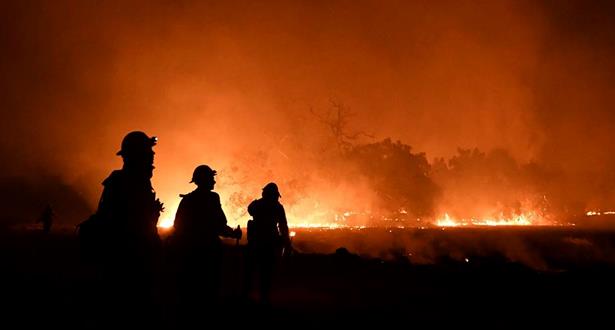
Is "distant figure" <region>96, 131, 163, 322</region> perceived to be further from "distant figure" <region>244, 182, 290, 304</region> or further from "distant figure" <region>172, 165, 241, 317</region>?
"distant figure" <region>244, 182, 290, 304</region>

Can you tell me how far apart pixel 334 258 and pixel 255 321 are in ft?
41.3

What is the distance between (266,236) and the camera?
8.60m

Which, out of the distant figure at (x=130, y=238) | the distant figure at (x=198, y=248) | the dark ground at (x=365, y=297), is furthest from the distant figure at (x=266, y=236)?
the distant figure at (x=130, y=238)

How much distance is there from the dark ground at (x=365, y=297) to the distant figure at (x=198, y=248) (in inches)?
10.6

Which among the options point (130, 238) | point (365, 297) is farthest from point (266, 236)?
point (130, 238)

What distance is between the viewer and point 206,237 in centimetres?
560

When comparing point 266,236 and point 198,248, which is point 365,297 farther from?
→ point 198,248

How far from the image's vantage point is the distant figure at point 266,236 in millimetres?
8562

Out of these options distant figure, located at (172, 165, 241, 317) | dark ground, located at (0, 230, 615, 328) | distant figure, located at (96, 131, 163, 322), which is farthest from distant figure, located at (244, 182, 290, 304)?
distant figure, located at (96, 131, 163, 322)

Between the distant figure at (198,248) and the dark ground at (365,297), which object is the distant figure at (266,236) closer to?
the dark ground at (365,297)

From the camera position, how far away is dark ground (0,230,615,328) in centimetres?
765

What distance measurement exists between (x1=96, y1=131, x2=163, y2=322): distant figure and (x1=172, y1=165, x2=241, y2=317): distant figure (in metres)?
2.01

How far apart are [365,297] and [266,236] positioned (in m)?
2.98

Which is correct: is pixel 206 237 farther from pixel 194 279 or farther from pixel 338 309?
pixel 338 309
